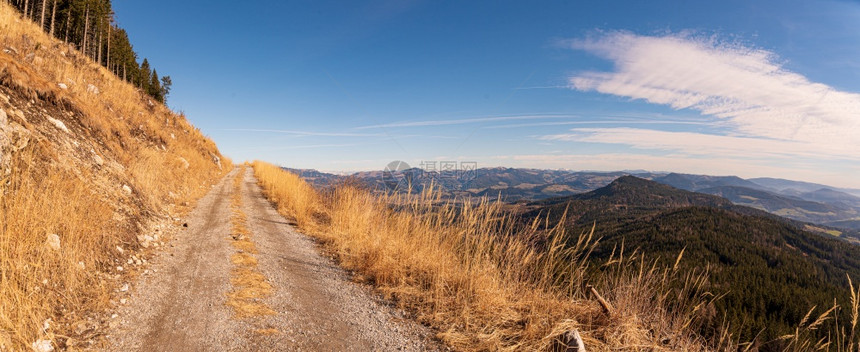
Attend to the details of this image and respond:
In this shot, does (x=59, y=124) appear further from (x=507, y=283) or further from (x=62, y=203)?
(x=507, y=283)

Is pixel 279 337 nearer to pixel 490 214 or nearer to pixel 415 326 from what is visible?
pixel 415 326

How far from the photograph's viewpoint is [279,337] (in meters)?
3.73

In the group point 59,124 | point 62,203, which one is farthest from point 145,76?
point 62,203

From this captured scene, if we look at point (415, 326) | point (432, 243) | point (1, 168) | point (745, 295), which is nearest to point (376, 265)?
point (432, 243)

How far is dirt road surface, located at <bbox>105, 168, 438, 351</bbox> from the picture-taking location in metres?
3.58

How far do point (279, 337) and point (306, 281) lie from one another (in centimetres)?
188

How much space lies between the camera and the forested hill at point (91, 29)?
40.5 m

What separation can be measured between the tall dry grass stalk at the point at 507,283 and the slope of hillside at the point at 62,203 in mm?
3634

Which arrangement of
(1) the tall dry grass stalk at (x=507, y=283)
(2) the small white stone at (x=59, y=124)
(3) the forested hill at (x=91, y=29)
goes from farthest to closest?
(3) the forested hill at (x=91, y=29)
(2) the small white stone at (x=59, y=124)
(1) the tall dry grass stalk at (x=507, y=283)

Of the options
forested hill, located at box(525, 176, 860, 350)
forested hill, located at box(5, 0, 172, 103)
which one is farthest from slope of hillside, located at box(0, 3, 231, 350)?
forested hill, located at box(525, 176, 860, 350)

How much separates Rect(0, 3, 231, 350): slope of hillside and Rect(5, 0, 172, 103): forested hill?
38719 millimetres

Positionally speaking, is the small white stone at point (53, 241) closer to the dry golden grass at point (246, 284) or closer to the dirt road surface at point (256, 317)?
the dirt road surface at point (256, 317)

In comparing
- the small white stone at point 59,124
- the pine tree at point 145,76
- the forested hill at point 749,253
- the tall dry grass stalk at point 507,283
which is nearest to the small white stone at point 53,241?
the tall dry grass stalk at point 507,283

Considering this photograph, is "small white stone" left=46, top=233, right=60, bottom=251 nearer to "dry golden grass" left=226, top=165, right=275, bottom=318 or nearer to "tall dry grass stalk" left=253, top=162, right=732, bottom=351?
"dry golden grass" left=226, top=165, right=275, bottom=318
